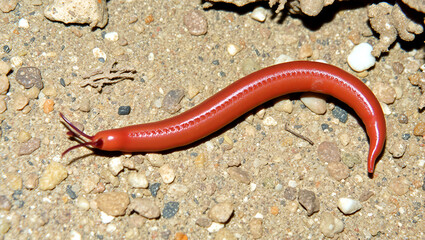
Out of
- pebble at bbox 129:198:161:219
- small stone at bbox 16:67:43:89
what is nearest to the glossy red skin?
pebble at bbox 129:198:161:219

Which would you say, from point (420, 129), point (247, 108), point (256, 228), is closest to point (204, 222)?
point (256, 228)

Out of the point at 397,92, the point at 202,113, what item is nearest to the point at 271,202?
the point at 202,113

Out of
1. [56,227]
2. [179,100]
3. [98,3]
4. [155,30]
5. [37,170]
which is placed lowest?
[56,227]

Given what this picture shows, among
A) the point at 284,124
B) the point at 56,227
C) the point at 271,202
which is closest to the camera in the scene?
the point at 56,227

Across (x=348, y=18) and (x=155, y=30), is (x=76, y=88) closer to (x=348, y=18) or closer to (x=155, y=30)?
(x=155, y=30)

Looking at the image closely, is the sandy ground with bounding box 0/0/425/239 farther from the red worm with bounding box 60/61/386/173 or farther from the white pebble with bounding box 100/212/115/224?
the red worm with bounding box 60/61/386/173

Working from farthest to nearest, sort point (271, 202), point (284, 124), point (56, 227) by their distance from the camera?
point (284, 124) < point (271, 202) < point (56, 227)
